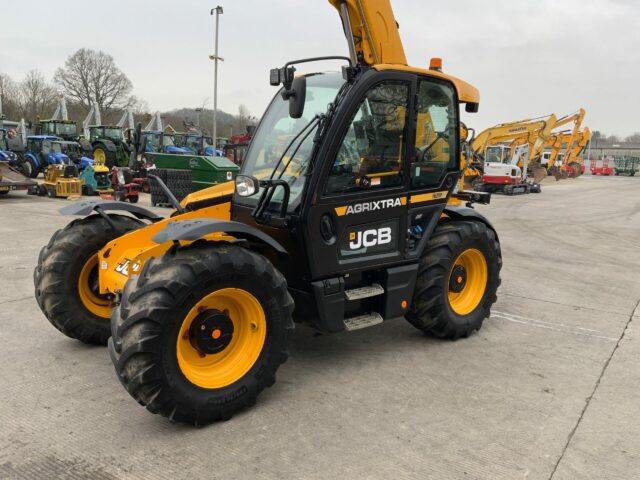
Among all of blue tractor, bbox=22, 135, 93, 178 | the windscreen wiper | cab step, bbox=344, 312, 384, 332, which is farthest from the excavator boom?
blue tractor, bbox=22, 135, 93, 178

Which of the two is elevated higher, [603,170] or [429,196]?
[603,170]

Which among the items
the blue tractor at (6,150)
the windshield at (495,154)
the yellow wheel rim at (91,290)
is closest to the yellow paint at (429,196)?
the yellow wheel rim at (91,290)

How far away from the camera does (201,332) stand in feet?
10.7

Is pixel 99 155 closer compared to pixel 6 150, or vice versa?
pixel 6 150

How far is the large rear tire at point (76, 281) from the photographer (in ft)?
13.6

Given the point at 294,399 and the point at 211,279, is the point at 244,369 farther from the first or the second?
the point at 211,279

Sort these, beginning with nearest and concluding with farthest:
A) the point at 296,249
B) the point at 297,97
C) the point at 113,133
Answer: the point at 297,97 < the point at 296,249 < the point at 113,133

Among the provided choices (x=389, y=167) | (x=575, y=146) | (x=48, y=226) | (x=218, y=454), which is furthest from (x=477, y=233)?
(x=575, y=146)

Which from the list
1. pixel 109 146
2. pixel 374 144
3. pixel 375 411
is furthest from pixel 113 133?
pixel 375 411

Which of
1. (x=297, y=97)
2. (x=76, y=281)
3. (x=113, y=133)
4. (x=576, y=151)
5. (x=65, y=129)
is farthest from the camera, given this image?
(x=576, y=151)

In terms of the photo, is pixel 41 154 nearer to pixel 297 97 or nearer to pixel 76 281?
pixel 76 281

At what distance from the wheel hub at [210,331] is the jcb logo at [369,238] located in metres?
1.17

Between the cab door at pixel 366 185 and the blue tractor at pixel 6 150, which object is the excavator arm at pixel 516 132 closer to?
the blue tractor at pixel 6 150

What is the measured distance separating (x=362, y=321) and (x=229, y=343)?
43.8 inches
